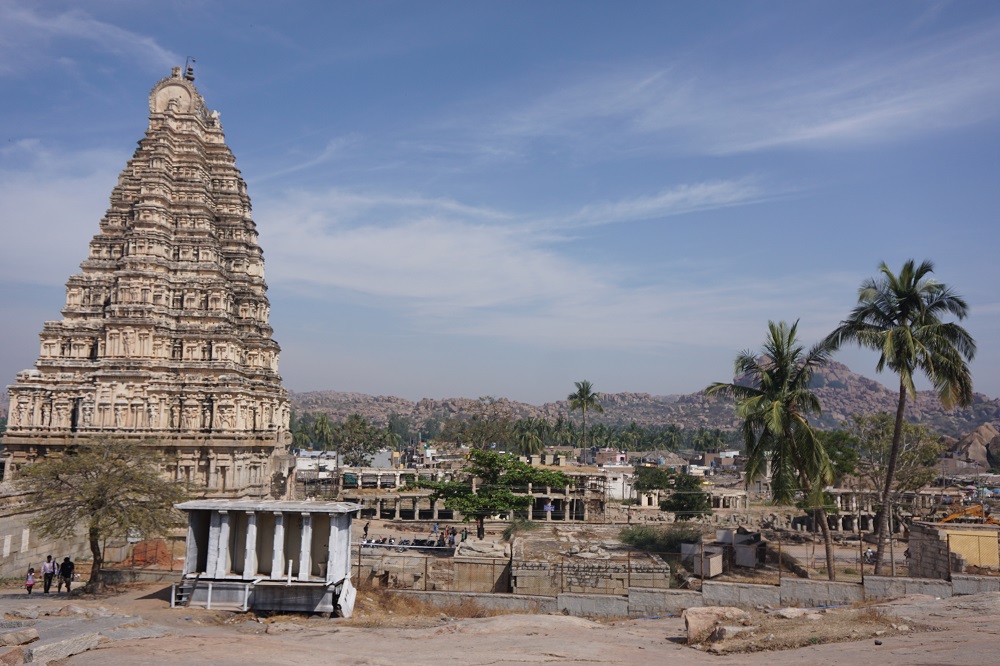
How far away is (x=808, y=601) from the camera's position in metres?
25.7

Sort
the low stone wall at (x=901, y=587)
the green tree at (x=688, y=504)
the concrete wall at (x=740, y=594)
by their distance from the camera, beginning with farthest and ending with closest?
1. the green tree at (x=688, y=504)
2. the concrete wall at (x=740, y=594)
3. the low stone wall at (x=901, y=587)

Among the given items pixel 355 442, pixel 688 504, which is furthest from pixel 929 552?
pixel 355 442

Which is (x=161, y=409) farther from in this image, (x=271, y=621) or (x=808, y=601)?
(x=808, y=601)

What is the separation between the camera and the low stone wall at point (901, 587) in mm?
25016

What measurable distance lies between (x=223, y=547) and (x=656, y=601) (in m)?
14.6

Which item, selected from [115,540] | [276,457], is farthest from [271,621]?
[276,457]

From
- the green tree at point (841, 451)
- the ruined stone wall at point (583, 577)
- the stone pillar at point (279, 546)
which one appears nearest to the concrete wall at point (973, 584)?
the ruined stone wall at point (583, 577)

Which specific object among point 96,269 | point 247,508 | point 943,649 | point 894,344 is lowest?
point 943,649

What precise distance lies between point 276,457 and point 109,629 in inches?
1378

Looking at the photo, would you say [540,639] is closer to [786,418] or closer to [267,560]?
[267,560]

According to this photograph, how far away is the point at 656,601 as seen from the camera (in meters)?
26.3

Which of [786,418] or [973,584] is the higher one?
[786,418]

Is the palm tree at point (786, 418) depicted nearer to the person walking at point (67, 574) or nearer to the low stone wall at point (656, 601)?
the low stone wall at point (656, 601)

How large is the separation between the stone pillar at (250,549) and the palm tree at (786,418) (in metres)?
17.7
